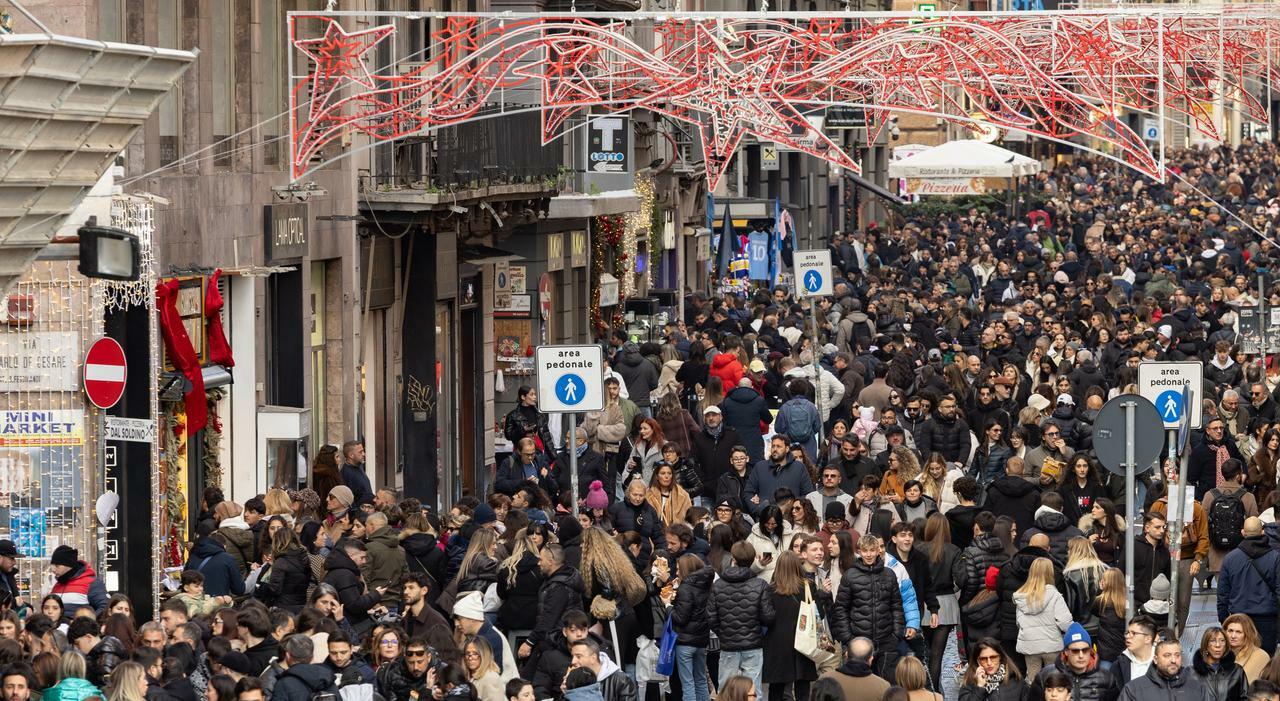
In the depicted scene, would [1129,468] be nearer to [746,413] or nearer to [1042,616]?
[1042,616]

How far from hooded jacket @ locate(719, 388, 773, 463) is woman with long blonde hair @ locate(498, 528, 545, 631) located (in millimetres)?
8006

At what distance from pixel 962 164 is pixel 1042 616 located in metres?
36.6

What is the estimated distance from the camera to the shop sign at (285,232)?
76.1 ft

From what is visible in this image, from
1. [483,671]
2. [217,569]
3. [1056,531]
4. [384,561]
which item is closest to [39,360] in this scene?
[217,569]

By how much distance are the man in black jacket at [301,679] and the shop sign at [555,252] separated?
21.8 metres

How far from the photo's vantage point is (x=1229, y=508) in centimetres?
1967

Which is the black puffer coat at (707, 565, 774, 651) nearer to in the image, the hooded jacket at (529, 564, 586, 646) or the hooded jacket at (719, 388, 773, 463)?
the hooded jacket at (529, 564, 586, 646)

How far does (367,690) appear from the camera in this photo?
1376 cm

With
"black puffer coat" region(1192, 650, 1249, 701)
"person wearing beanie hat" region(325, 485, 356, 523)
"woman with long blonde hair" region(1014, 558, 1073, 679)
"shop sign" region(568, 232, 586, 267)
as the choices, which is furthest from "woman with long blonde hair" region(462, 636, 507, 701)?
"shop sign" region(568, 232, 586, 267)

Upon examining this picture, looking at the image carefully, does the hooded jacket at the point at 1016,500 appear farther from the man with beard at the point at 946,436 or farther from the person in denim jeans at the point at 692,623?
the man with beard at the point at 946,436

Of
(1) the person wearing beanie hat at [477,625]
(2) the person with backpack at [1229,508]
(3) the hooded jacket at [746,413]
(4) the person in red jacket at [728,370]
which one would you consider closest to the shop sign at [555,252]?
(4) the person in red jacket at [728,370]

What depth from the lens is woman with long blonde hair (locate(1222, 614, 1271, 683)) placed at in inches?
570

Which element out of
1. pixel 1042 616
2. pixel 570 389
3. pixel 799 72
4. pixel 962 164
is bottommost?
pixel 1042 616

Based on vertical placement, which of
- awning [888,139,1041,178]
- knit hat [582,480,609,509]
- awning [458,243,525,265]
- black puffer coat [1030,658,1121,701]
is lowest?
black puffer coat [1030,658,1121,701]
